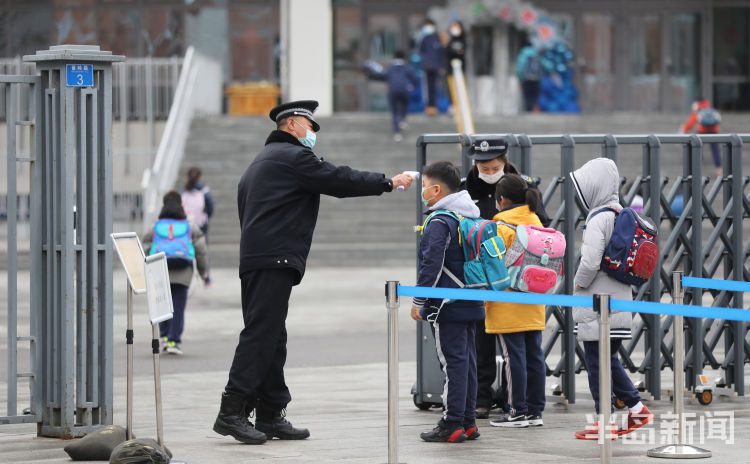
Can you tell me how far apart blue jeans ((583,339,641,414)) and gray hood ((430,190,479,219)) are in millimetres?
1169

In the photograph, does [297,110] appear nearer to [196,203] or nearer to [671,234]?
[671,234]

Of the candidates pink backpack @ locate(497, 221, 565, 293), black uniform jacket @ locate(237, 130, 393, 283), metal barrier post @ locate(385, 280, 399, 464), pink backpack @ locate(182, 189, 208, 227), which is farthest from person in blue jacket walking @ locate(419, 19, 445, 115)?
metal barrier post @ locate(385, 280, 399, 464)

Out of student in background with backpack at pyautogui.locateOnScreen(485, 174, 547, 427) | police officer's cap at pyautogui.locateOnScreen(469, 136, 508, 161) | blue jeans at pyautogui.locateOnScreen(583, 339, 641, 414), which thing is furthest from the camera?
police officer's cap at pyautogui.locateOnScreen(469, 136, 508, 161)

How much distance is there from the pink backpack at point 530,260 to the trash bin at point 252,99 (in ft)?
85.6

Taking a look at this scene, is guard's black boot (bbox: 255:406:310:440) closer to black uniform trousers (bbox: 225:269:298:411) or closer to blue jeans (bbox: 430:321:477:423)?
black uniform trousers (bbox: 225:269:298:411)

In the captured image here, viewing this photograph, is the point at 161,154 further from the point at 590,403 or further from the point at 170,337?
the point at 590,403

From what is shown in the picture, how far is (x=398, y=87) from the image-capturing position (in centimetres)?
2883

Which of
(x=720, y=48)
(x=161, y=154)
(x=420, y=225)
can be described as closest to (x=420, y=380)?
(x=420, y=225)

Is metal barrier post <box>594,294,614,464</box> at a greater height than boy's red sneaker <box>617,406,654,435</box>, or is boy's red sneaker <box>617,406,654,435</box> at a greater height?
metal barrier post <box>594,294,614,464</box>

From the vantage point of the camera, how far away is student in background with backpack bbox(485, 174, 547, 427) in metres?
9.07

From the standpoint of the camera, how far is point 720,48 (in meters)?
39.0

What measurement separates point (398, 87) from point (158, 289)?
70.0 ft

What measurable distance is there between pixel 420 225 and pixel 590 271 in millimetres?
1443

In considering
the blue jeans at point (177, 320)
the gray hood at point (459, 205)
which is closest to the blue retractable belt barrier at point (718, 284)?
the gray hood at point (459, 205)
